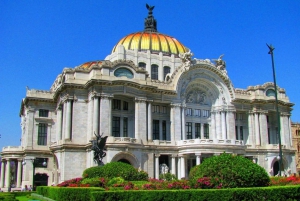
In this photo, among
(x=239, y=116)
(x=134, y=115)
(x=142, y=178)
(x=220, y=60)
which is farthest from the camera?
(x=239, y=116)

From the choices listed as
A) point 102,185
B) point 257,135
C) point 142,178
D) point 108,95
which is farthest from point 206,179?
point 257,135

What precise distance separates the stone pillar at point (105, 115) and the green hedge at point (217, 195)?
80.2 feet

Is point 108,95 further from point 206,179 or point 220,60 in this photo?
point 206,179

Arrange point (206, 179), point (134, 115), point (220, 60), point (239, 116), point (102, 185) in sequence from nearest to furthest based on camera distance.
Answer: point (206, 179), point (102, 185), point (134, 115), point (220, 60), point (239, 116)

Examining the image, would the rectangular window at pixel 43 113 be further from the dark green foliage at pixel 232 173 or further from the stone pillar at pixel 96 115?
the dark green foliage at pixel 232 173

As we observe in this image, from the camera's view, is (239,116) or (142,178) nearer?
(142,178)

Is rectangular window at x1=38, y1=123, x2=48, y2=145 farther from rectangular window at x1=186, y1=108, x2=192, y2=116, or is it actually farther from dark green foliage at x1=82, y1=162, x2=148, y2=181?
dark green foliage at x1=82, y1=162, x2=148, y2=181

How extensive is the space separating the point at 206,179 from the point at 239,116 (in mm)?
38708

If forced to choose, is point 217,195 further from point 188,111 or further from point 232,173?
point 188,111

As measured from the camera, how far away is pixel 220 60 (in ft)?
184

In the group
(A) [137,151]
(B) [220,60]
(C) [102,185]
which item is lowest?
(C) [102,185]

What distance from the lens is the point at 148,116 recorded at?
49.1 meters

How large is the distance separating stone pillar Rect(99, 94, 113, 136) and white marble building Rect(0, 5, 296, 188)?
13 centimetres

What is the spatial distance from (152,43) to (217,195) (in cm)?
4660
